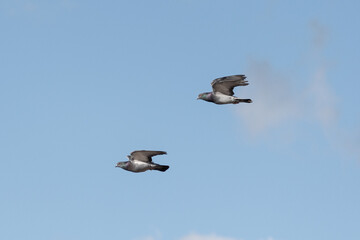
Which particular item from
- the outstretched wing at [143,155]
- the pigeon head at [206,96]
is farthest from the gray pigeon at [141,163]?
the pigeon head at [206,96]

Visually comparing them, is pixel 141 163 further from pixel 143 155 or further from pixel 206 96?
pixel 206 96

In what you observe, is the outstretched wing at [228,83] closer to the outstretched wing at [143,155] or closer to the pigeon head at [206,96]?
the pigeon head at [206,96]

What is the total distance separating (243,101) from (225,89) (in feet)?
9.37

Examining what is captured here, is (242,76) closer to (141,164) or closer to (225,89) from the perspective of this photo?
(225,89)

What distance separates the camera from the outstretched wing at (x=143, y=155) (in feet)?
252

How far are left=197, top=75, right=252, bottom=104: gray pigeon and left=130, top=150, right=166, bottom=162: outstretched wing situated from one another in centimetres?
1176

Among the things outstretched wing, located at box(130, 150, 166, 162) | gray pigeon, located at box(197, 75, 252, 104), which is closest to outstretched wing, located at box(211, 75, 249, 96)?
gray pigeon, located at box(197, 75, 252, 104)

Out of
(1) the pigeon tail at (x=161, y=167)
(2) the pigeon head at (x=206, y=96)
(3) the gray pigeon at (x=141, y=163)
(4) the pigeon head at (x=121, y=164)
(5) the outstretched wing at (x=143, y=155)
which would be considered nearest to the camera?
(5) the outstretched wing at (x=143, y=155)

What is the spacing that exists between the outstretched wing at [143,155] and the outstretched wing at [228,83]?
1217 centimetres

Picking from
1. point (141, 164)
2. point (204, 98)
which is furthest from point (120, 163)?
point (204, 98)

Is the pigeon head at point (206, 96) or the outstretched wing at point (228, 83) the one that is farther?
the pigeon head at point (206, 96)

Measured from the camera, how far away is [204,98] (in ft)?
277

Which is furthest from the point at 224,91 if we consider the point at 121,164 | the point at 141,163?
the point at 121,164

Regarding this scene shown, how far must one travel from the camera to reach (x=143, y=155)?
256 ft
